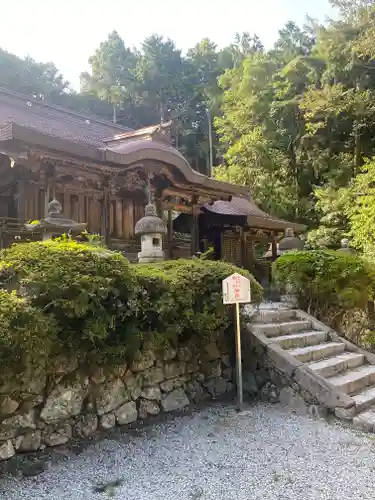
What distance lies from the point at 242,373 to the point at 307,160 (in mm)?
15667

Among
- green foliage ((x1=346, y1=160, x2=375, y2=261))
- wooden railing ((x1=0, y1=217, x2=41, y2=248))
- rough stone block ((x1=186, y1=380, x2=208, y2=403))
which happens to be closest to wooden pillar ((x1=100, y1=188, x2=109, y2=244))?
wooden railing ((x1=0, y1=217, x2=41, y2=248))

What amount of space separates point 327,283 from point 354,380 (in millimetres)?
2325

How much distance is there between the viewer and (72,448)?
3820 millimetres

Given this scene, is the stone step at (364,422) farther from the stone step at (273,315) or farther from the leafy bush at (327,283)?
the leafy bush at (327,283)

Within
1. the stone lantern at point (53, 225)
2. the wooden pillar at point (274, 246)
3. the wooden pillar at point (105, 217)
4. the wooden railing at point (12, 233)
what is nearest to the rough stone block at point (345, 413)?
the stone lantern at point (53, 225)

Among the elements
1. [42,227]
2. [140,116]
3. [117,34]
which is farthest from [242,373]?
[117,34]

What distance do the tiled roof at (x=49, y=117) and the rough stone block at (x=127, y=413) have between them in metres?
7.81

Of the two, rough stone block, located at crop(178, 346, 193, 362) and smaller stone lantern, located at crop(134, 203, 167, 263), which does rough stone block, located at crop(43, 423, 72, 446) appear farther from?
smaller stone lantern, located at crop(134, 203, 167, 263)

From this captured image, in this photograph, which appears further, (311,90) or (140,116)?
(140,116)

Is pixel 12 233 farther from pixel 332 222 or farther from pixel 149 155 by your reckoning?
pixel 332 222

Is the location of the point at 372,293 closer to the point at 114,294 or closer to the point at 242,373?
the point at 242,373

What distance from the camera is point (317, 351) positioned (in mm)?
6133

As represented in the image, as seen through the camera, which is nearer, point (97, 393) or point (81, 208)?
point (97, 393)

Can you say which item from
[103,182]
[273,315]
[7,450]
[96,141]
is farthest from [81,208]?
[7,450]
